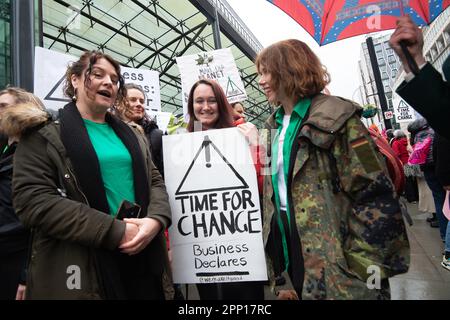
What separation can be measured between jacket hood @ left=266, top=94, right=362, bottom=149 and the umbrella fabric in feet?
1.81

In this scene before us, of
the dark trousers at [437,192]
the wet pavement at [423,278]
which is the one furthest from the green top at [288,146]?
Result: the dark trousers at [437,192]

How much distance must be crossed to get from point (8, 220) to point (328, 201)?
1.76 m

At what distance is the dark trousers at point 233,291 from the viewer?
1.74 meters

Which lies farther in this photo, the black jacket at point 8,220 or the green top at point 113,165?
the black jacket at point 8,220

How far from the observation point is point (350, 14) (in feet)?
5.58

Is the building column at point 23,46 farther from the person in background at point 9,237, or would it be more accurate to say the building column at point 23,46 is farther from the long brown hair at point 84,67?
the long brown hair at point 84,67

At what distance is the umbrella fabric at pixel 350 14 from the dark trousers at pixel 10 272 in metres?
2.23

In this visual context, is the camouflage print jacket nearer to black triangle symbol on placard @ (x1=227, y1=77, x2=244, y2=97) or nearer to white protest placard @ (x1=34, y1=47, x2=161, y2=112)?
white protest placard @ (x1=34, y1=47, x2=161, y2=112)

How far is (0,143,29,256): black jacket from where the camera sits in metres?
1.67

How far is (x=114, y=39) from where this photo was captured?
28.9 feet

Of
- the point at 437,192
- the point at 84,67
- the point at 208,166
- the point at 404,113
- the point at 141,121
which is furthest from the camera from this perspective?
the point at 404,113

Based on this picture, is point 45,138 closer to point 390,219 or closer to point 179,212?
point 179,212

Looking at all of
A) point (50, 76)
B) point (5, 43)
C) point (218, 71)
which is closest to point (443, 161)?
point (218, 71)

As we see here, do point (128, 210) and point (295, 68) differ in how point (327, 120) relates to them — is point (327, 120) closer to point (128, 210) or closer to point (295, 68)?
point (295, 68)
